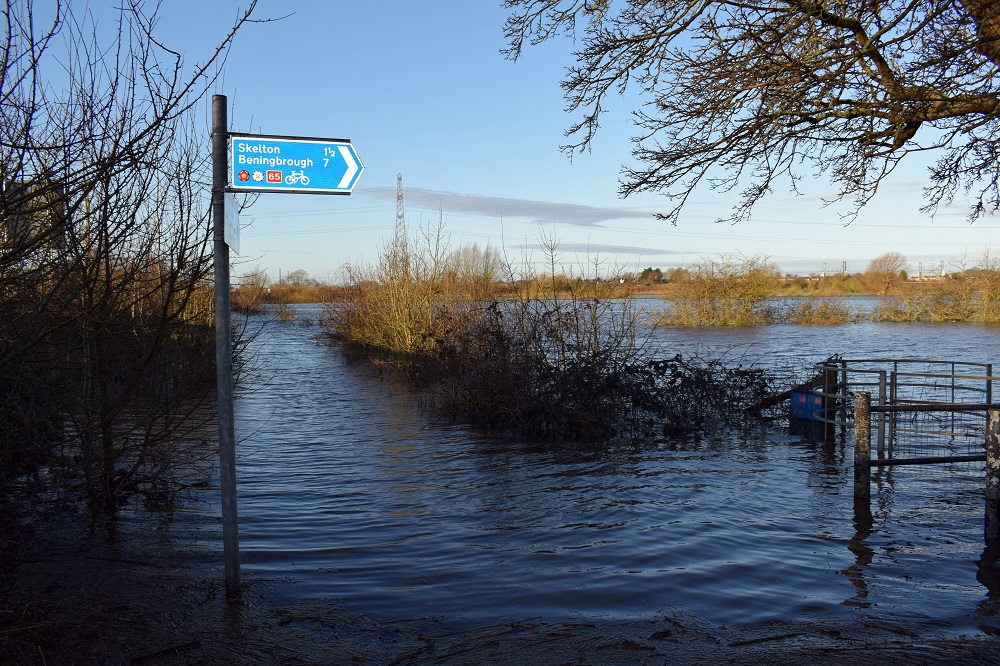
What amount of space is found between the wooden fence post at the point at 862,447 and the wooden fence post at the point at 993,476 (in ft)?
3.22

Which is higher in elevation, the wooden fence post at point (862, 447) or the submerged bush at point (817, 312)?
Result: the submerged bush at point (817, 312)

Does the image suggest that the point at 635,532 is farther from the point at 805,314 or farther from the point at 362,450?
the point at 805,314

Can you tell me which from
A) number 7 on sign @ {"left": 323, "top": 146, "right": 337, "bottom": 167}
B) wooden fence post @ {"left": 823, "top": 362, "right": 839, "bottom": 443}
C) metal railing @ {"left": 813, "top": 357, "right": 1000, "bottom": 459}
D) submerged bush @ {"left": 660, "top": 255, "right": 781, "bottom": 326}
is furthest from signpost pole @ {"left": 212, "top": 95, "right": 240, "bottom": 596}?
submerged bush @ {"left": 660, "top": 255, "right": 781, "bottom": 326}

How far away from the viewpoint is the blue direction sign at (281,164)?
4.55 m

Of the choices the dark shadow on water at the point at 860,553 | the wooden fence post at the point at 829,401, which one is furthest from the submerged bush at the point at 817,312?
the dark shadow on water at the point at 860,553

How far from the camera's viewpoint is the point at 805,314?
47250 millimetres

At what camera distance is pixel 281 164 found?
4.57 meters

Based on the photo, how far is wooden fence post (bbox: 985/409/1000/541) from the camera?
6.48 meters

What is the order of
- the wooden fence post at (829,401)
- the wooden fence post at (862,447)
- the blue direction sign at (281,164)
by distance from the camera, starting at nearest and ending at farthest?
the blue direction sign at (281,164) → the wooden fence post at (862,447) → the wooden fence post at (829,401)

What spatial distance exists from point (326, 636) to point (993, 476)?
5.78 m

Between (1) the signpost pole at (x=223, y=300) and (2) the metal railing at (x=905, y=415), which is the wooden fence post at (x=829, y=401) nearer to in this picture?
(2) the metal railing at (x=905, y=415)

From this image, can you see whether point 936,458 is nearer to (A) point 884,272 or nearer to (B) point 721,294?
(B) point 721,294

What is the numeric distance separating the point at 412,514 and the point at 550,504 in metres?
1.57

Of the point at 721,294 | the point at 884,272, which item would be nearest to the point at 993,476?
the point at 721,294
